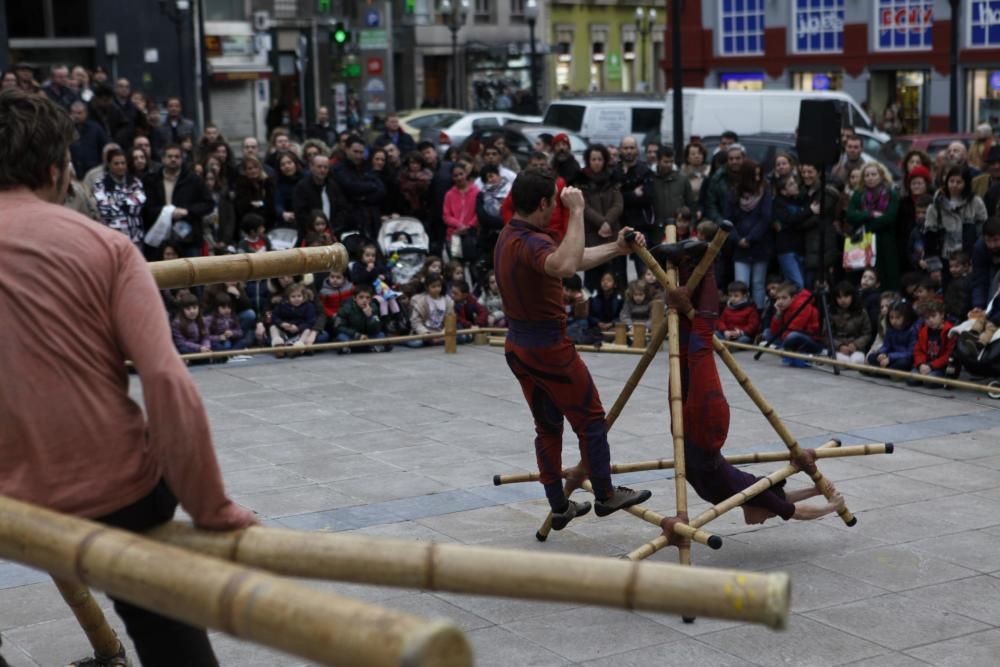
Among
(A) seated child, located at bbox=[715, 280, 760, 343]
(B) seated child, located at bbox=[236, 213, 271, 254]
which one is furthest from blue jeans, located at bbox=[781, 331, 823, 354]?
(B) seated child, located at bbox=[236, 213, 271, 254]

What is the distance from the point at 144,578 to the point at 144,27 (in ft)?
116

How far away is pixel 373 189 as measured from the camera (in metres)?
15.6

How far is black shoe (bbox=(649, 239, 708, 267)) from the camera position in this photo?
7.04 m

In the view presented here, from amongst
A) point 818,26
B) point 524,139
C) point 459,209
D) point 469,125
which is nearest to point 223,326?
point 459,209

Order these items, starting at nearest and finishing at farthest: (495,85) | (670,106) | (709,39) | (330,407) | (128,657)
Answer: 1. (128,657)
2. (330,407)
3. (670,106)
4. (709,39)
5. (495,85)

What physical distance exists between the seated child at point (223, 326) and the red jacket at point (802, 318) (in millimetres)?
4667

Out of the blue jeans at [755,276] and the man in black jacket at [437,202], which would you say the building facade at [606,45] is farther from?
Answer: the blue jeans at [755,276]

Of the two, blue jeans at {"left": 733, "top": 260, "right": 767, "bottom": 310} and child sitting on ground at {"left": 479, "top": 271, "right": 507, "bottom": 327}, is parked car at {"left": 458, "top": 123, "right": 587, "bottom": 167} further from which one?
blue jeans at {"left": 733, "top": 260, "right": 767, "bottom": 310}

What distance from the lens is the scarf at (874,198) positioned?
13651 millimetres

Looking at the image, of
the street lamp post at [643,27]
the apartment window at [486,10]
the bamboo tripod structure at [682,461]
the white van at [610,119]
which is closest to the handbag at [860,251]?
the bamboo tripod structure at [682,461]

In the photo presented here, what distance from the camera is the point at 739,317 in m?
13.5

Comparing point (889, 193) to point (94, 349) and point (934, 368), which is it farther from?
point (94, 349)

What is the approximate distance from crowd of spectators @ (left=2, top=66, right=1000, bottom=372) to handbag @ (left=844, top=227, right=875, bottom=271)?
1 centimetres

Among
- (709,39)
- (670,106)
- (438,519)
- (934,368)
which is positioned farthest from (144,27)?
(438,519)
